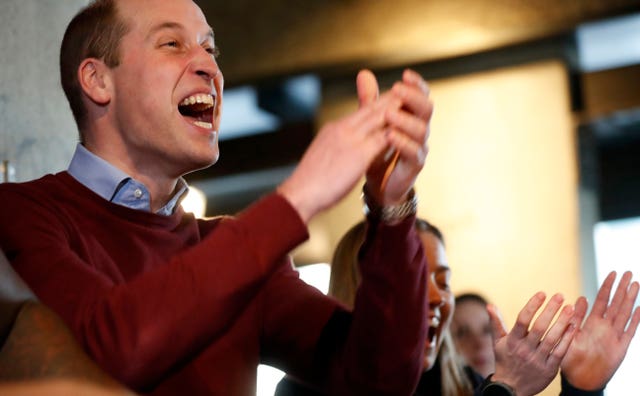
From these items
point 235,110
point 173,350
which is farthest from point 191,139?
point 235,110

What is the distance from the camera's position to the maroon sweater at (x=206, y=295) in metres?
1.07

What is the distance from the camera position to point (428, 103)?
4.05 ft

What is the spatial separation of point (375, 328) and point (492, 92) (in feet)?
12.2

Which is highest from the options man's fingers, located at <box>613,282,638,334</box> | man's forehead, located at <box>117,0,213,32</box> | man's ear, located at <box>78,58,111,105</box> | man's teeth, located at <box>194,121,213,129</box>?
man's forehead, located at <box>117,0,213,32</box>

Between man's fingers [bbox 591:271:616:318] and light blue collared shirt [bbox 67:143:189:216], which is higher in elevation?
light blue collared shirt [bbox 67:143:189:216]

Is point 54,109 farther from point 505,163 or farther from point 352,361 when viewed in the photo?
point 505,163

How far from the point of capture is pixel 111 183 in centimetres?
Result: 144

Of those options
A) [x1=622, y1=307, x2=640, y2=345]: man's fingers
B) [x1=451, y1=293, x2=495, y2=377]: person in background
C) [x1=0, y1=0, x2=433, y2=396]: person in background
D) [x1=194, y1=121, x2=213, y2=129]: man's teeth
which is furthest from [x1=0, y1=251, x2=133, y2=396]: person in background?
[x1=451, y1=293, x2=495, y2=377]: person in background

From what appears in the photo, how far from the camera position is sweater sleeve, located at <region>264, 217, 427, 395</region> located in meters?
1.26

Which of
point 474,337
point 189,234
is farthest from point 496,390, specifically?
point 474,337

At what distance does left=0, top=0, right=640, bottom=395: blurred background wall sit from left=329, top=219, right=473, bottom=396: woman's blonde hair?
2236mm

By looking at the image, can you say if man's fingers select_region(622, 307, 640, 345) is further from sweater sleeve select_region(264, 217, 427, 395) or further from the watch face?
sweater sleeve select_region(264, 217, 427, 395)

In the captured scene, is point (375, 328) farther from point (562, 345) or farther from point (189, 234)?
point (562, 345)

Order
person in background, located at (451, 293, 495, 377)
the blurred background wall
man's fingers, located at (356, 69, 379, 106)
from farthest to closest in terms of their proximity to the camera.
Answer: the blurred background wall < person in background, located at (451, 293, 495, 377) < man's fingers, located at (356, 69, 379, 106)
